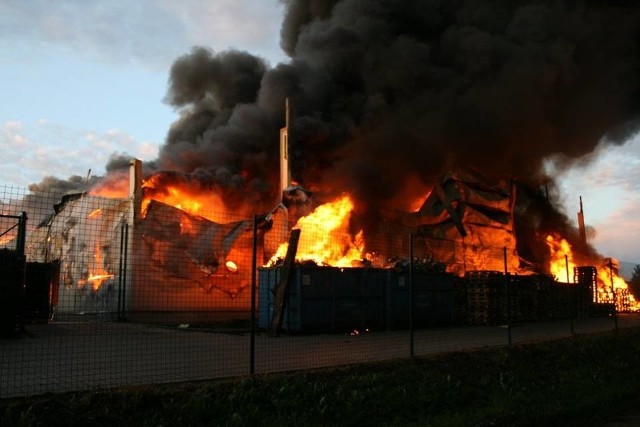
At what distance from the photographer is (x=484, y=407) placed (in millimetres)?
6109

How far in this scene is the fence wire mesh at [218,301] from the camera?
28.4 ft

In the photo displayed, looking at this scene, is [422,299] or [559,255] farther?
[559,255]

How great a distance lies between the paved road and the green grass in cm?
81

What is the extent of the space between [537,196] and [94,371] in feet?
107

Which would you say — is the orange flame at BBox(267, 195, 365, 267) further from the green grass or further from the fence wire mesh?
the green grass

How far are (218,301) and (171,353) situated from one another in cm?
976

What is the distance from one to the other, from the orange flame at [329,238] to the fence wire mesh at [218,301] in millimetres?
80

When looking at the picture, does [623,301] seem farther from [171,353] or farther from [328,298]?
[171,353]

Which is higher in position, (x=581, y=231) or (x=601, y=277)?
(x=581, y=231)

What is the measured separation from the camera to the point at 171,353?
916 centimetres

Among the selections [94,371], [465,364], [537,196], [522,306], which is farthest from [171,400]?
[537,196]

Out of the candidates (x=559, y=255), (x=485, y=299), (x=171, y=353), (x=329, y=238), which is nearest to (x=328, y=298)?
(x=329, y=238)

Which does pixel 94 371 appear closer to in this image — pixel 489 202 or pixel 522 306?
pixel 522 306

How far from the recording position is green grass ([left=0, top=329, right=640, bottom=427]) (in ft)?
16.1
